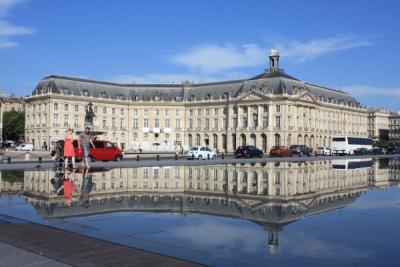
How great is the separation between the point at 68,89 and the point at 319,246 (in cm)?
11406

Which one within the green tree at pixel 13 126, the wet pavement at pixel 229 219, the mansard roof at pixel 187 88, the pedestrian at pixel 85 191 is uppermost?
the mansard roof at pixel 187 88

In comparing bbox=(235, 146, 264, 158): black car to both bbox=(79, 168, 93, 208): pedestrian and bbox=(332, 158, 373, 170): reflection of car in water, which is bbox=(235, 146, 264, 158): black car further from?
bbox=(79, 168, 93, 208): pedestrian

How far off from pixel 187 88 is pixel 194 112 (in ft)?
24.9

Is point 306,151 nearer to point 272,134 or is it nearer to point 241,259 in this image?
point 272,134

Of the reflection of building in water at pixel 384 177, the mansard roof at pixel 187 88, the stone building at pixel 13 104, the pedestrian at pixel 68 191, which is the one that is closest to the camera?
the pedestrian at pixel 68 191

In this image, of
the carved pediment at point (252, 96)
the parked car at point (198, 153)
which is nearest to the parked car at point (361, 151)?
the parked car at point (198, 153)

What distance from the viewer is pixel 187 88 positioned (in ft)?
436

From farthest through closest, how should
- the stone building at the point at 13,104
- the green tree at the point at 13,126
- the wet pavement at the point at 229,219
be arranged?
the stone building at the point at 13,104 < the green tree at the point at 13,126 < the wet pavement at the point at 229,219

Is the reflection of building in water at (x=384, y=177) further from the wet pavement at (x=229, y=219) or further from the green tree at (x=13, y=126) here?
the green tree at (x=13, y=126)

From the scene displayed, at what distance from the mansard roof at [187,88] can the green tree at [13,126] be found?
23.3 meters

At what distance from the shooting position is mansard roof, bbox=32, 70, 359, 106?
115812mm

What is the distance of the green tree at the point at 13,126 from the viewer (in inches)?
5404

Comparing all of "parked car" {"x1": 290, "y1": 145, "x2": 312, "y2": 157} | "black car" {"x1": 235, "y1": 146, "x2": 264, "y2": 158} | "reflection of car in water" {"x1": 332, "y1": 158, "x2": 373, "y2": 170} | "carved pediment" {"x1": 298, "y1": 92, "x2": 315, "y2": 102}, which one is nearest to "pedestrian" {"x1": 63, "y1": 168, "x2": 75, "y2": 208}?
"reflection of car in water" {"x1": 332, "y1": 158, "x2": 373, "y2": 170}

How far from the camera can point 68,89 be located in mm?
116000
